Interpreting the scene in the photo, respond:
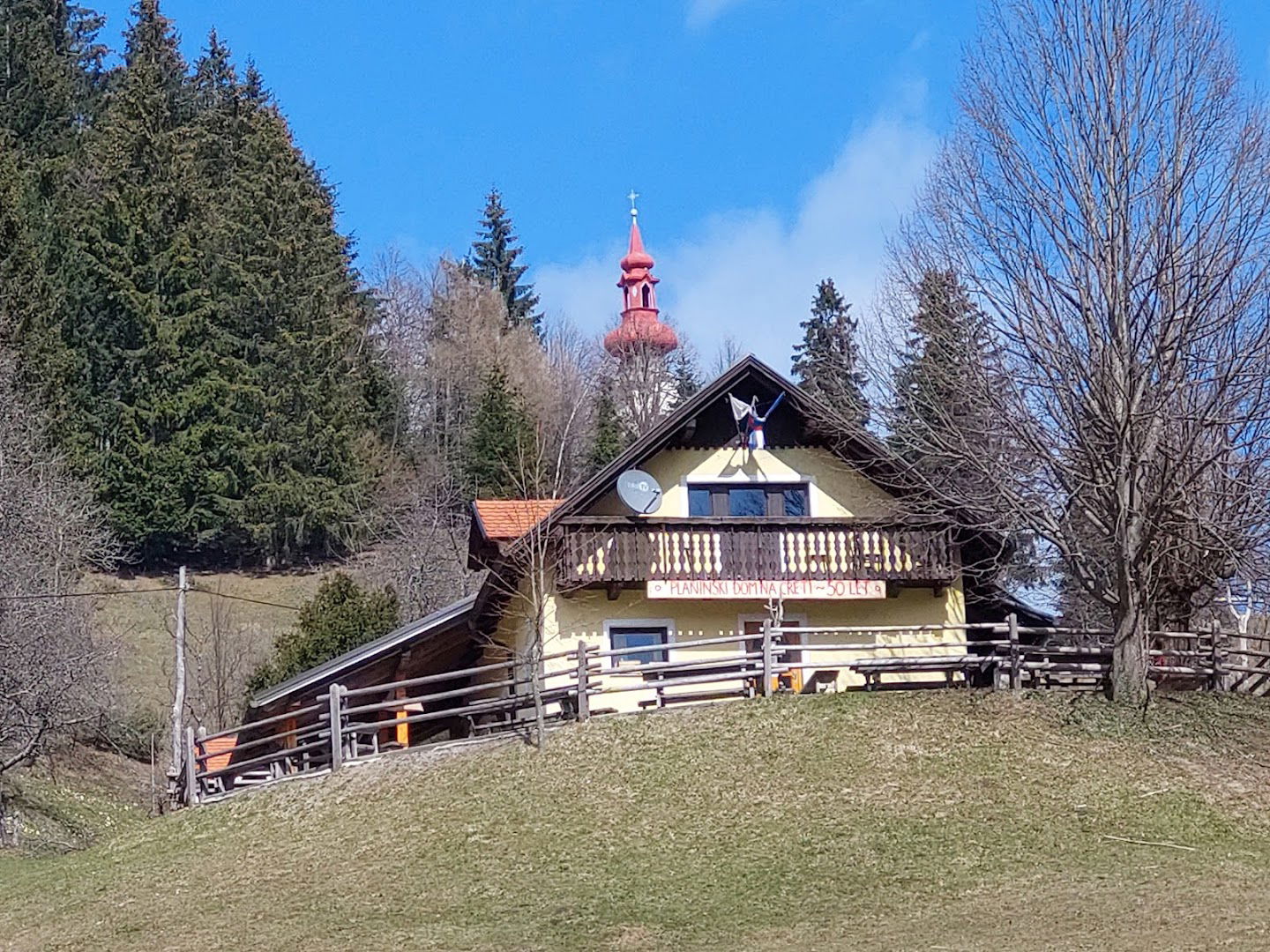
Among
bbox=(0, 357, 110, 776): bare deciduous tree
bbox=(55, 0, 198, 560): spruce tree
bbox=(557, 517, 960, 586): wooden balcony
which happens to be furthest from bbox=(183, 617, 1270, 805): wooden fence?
bbox=(55, 0, 198, 560): spruce tree

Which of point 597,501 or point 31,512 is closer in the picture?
point 597,501

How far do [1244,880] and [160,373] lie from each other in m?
42.6

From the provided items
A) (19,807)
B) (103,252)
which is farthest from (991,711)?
(103,252)

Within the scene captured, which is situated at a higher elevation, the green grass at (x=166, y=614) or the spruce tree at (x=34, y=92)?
the spruce tree at (x=34, y=92)

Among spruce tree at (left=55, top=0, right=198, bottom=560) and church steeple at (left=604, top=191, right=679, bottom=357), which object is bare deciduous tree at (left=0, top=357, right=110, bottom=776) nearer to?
spruce tree at (left=55, top=0, right=198, bottom=560)

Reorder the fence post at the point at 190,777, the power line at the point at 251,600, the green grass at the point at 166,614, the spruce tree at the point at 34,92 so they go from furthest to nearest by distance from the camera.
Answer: the spruce tree at the point at 34,92 → the power line at the point at 251,600 → the green grass at the point at 166,614 → the fence post at the point at 190,777

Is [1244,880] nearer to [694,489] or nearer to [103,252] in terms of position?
[694,489]

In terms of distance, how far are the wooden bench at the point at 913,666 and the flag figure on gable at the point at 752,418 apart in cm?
454

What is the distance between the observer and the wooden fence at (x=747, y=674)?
23.6 m

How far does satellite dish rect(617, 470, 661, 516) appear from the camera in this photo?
2633 centimetres

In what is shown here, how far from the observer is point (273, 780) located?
23.5m

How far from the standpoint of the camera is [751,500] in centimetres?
2811

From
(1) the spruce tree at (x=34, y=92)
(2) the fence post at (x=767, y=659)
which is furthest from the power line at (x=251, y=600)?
(2) the fence post at (x=767, y=659)

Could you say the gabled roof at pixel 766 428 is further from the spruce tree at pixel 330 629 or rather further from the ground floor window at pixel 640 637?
the spruce tree at pixel 330 629
